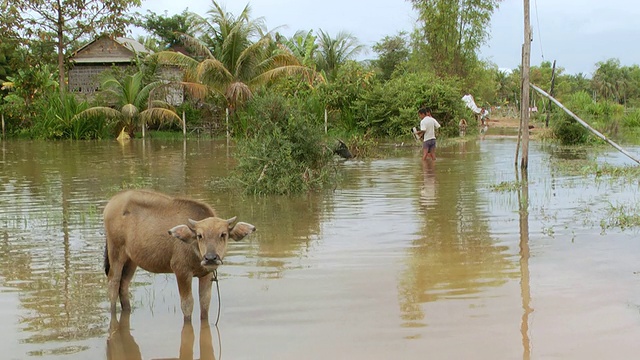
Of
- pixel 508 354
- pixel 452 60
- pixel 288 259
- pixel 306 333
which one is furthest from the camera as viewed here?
pixel 452 60

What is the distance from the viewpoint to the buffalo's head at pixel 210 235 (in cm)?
495

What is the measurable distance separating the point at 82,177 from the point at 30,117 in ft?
58.6

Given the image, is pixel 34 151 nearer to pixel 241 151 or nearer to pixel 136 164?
pixel 136 164

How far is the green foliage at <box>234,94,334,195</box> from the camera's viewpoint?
41.8ft

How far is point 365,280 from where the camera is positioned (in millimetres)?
7047

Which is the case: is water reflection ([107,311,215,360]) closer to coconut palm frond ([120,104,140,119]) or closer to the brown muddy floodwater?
the brown muddy floodwater

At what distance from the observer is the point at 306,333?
5.57 meters

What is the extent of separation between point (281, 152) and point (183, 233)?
24.9 ft

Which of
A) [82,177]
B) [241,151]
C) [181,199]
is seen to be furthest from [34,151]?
[181,199]

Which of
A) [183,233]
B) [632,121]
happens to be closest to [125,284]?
[183,233]

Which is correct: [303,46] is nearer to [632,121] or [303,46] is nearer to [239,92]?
[239,92]

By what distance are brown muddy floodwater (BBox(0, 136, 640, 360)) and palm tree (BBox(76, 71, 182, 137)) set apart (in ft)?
57.6

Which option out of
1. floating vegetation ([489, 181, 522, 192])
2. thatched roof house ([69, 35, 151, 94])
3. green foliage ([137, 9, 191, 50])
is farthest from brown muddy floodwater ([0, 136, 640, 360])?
green foliage ([137, 9, 191, 50])

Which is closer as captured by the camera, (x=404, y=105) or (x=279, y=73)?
(x=404, y=105)
